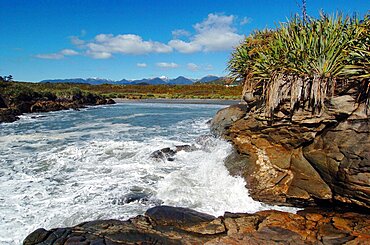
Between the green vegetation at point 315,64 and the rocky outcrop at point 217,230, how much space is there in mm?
2749

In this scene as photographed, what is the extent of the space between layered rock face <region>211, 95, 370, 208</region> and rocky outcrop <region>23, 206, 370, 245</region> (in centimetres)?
75

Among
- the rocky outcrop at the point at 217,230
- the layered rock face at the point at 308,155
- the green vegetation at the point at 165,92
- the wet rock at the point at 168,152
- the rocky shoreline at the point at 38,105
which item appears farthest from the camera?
the green vegetation at the point at 165,92

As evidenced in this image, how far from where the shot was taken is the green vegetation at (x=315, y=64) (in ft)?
23.6

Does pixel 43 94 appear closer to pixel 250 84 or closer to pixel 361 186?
pixel 250 84

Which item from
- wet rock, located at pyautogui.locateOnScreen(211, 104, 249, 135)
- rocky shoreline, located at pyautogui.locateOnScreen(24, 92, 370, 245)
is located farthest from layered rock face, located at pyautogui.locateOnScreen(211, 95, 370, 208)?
wet rock, located at pyautogui.locateOnScreen(211, 104, 249, 135)

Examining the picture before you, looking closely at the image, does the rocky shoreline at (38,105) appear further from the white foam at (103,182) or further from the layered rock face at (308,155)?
the layered rock face at (308,155)

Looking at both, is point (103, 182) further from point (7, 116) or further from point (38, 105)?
point (38, 105)

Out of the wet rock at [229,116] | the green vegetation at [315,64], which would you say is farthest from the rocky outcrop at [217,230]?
the wet rock at [229,116]

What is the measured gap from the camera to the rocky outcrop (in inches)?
213

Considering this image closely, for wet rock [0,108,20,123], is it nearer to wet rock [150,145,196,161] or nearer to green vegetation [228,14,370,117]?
wet rock [150,145,196,161]

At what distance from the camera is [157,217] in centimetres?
637

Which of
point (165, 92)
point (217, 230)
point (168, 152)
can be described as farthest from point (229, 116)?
point (165, 92)

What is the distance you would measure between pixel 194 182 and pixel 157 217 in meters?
3.02

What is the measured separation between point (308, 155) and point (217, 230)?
3.30 meters
